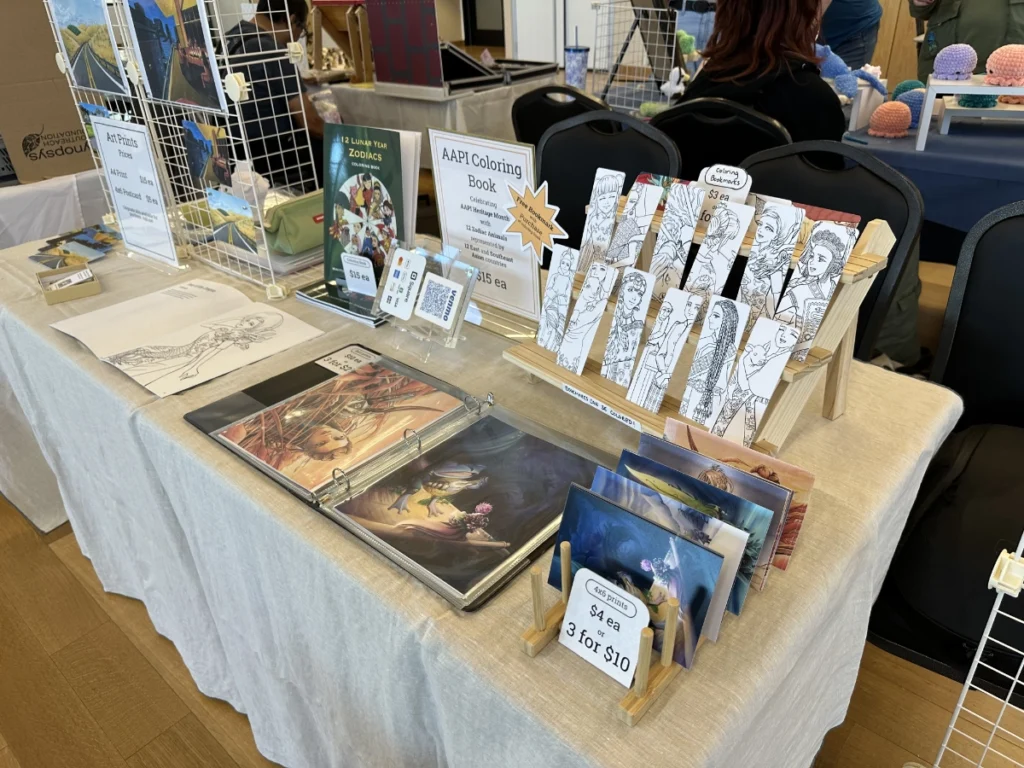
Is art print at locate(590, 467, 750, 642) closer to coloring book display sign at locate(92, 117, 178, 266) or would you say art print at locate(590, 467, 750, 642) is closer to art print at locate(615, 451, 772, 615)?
art print at locate(615, 451, 772, 615)

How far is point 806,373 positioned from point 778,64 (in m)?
1.53

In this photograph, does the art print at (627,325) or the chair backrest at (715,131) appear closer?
the art print at (627,325)

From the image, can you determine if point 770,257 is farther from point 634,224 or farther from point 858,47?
point 858,47

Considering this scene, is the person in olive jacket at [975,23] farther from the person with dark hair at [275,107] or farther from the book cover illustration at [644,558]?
the book cover illustration at [644,558]

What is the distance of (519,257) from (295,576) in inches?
23.0

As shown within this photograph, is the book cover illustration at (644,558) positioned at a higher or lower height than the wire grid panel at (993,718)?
higher

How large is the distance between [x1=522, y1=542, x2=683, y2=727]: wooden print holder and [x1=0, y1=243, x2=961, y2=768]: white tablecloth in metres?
0.01

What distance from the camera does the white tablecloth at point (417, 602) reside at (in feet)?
1.93

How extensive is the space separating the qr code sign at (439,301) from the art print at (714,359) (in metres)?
0.40

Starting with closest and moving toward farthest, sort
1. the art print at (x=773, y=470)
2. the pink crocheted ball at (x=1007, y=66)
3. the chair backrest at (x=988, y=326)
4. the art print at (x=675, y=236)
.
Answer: the art print at (x=773, y=470)
the art print at (x=675, y=236)
the chair backrest at (x=988, y=326)
the pink crocheted ball at (x=1007, y=66)

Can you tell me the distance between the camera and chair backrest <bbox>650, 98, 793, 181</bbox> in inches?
67.8

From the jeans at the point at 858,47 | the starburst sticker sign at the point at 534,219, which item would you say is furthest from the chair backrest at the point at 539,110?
the jeans at the point at 858,47

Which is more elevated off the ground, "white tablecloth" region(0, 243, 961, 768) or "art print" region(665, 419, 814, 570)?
"art print" region(665, 419, 814, 570)

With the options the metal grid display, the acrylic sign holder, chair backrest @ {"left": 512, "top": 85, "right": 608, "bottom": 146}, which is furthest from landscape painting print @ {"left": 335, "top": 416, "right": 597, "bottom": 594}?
chair backrest @ {"left": 512, "top": 85, "right": 608, "bottom": 146}
